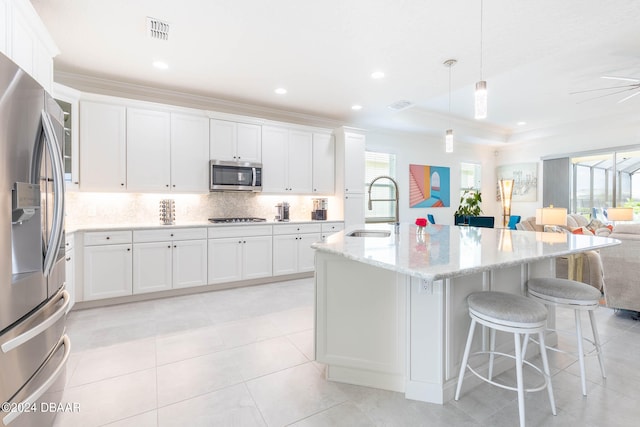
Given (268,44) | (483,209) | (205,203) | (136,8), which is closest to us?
(136,8)

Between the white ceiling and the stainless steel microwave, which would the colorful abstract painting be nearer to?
the white ceiling

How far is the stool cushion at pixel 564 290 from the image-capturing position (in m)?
1.86

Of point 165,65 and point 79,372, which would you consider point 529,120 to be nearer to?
point 165,65

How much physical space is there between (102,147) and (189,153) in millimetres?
975

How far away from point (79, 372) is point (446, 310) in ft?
8.24

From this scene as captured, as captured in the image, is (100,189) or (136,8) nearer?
(136,8)

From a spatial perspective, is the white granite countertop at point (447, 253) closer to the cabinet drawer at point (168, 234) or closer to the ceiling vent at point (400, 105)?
the cabinet drawer at point (168, 234)

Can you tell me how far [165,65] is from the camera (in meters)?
3.42

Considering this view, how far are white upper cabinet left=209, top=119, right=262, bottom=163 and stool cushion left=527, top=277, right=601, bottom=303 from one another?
12.4 ft

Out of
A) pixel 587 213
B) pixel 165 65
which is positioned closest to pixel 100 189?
pixel 165 65

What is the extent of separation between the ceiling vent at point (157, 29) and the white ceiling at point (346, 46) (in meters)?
0.05

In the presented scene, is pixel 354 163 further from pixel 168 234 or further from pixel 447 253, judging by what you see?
pixel 447 253

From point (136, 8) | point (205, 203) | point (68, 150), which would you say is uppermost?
point (136, 8)

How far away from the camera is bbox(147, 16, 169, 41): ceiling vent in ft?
8.53
